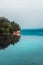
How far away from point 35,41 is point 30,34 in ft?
0.32

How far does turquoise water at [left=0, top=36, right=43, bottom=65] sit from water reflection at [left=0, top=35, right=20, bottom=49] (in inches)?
2.3

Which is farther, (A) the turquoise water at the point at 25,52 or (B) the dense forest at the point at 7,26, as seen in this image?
(B) the dense forest at the point at 7,26

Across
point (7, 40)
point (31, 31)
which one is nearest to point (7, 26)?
point (7, 40)

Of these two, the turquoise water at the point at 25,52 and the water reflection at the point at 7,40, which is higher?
the water reflection at the point at 7,40

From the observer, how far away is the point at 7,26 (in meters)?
1.97

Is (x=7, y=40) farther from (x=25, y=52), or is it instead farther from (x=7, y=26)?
(x=25, y=52)

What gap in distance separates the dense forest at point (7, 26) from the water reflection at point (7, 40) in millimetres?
71

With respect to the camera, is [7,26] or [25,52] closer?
[25,52]

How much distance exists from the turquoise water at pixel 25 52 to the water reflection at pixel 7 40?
0.06m

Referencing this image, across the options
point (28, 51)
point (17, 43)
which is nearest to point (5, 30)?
point (17, 43)

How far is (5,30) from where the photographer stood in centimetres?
193

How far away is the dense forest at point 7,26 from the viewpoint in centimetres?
194

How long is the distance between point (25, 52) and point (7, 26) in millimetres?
371

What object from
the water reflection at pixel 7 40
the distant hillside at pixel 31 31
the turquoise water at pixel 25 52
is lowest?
the turquoise water at pixel 25 52
